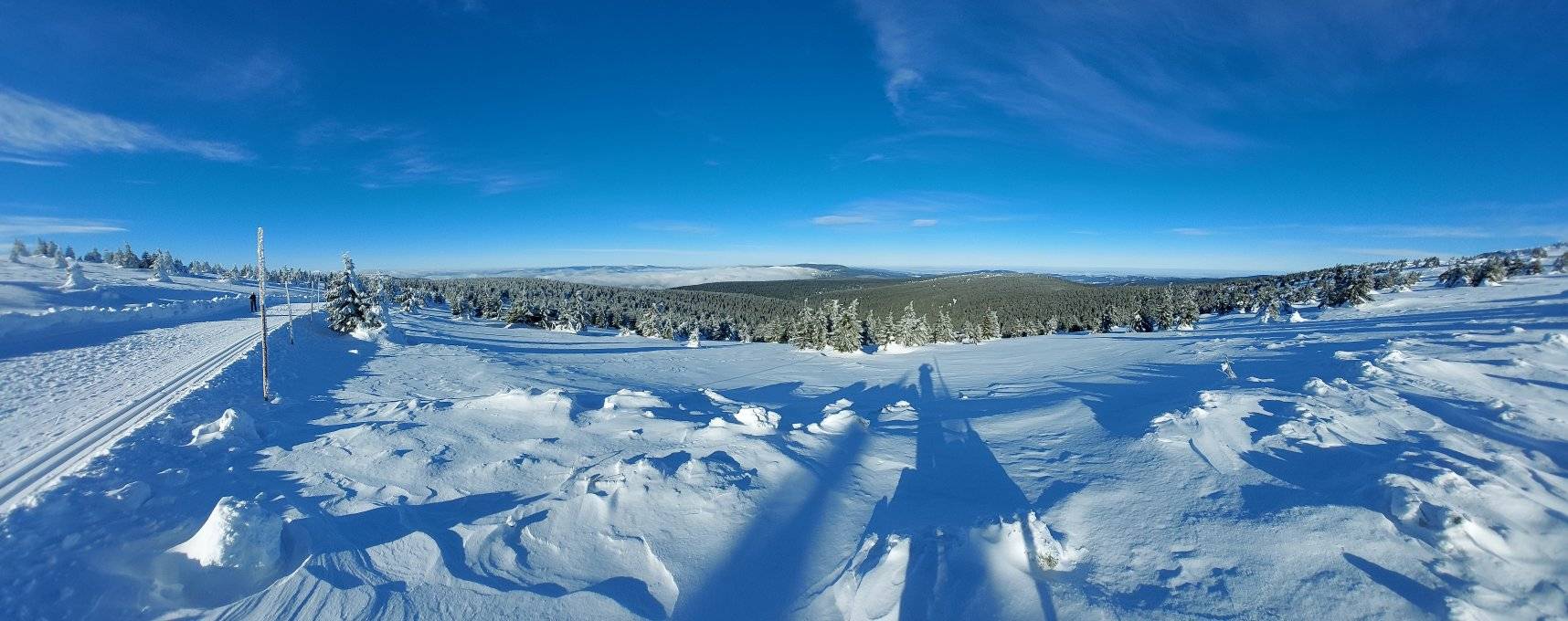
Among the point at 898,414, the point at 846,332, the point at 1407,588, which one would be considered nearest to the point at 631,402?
the point at 898,414

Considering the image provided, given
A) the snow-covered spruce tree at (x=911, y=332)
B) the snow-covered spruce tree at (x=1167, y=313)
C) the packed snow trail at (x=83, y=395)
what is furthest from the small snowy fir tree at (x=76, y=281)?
the snow-covered spruce tree at (x=1167, y=313)

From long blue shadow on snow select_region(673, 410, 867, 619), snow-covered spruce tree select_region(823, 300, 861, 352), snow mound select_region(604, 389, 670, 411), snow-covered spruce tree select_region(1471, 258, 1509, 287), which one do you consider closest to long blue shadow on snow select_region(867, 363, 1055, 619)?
long blue shadow on snow select_region(673, 410, 867, 619)

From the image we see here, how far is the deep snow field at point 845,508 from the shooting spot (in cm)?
455

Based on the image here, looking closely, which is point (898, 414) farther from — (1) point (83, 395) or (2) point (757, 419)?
(1) point (83, 395)

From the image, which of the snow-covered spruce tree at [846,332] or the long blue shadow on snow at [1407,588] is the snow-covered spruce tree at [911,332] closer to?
the snow-covered spruce tree at [846,332]

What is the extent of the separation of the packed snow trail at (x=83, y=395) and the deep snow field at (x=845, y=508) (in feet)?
1.60

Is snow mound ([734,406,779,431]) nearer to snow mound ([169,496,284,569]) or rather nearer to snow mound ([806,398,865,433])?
snow mound ([806,398,865,433])

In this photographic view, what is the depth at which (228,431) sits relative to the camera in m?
8.88

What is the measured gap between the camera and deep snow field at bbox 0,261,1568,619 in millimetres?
4551

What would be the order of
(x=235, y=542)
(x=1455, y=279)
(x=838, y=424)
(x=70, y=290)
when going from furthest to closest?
(x=1455, y=279) → (x=70, y=290) → (x=838, y=424) → (x=235, y=542)

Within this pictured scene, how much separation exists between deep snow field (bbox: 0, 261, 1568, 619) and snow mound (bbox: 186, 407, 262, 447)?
0.21 ft

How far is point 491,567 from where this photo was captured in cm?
543

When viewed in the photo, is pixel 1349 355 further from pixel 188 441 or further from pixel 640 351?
pixel 640 351

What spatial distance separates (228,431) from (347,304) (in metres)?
24.7
